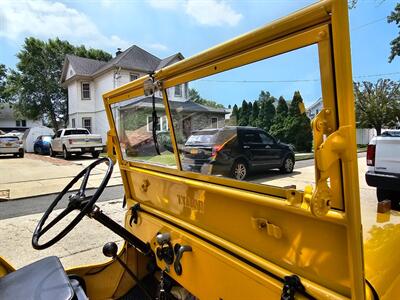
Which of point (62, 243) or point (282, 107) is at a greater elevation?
point (282, 107)

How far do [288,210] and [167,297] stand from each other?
1.42 metres

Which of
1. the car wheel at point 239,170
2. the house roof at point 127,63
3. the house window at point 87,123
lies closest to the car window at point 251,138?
the car wheel at point 239,170

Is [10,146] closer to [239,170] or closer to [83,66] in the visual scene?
[83,66]

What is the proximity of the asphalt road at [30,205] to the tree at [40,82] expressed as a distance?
24945 mm

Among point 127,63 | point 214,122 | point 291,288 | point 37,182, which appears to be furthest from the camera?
point 127,63

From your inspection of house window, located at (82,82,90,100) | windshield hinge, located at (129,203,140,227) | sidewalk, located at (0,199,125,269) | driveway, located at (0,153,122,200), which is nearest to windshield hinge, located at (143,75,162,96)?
windshield hinge, located at (129,203,140,227)

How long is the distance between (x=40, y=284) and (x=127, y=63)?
75.7 feet

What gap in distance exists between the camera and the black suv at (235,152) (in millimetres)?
1453

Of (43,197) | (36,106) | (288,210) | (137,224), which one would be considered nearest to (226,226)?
(288,210)

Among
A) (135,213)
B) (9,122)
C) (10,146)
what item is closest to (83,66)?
(10,146)

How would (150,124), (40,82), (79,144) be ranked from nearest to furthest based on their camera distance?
(150,124), (79,144), (40,82)

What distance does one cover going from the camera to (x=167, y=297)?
228cm

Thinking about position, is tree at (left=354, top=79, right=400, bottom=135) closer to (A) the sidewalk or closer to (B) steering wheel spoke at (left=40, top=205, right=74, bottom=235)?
(A) the sidewalk

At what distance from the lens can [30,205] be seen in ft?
24.1
